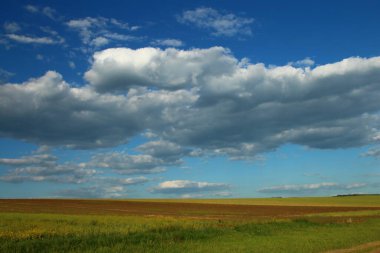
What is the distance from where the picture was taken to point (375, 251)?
22891 mm

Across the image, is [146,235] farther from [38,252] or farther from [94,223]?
[94,223]

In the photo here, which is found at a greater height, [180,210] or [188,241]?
[180,210]

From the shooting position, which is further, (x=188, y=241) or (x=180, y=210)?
(x=180, y=210)

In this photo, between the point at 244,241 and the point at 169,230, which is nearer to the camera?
the point at 244,241

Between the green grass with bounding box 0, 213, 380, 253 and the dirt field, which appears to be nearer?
the green grass with bounding box 0, 213, 380, 253

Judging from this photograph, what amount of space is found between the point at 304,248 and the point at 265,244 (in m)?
2.63

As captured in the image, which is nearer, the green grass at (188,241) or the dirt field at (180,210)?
the green grass at (188,241)

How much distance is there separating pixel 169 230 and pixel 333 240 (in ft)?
37.8

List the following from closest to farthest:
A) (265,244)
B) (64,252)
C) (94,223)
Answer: (64,252), (265,244), (94,223)

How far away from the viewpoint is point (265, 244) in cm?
2570

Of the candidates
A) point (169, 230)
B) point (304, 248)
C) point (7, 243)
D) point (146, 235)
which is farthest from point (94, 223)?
point (304, 248)

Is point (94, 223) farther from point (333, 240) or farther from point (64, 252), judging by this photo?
point (333, 240)

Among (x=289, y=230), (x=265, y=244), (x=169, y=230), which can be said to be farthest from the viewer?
(x=289, y=230)

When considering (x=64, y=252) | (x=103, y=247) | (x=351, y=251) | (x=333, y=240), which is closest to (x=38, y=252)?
(x=64, y=252)
